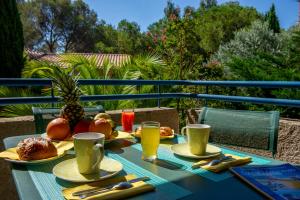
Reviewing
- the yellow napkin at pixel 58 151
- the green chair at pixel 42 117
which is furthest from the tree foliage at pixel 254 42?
the yellow napkin at pixel 58 151

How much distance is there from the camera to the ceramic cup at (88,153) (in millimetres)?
990

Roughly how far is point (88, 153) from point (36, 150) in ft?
0.92

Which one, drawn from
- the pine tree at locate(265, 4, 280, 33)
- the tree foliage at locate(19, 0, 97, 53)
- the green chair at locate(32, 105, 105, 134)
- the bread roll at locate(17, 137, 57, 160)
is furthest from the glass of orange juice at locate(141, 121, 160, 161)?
the tree foliage at locate(19, 0, 97, 53)

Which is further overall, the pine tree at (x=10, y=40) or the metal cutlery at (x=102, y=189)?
the pine tree at (x=10, y=40)

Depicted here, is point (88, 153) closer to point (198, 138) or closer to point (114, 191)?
point (114, 191)

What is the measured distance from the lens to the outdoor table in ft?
2.89

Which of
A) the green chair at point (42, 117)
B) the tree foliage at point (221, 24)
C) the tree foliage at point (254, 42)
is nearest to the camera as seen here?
the green chair at point (42, 117)

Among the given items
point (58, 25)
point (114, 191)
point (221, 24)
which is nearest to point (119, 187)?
point (114, 191)

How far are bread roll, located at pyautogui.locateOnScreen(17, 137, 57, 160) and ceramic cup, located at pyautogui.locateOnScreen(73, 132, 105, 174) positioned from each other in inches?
8.7

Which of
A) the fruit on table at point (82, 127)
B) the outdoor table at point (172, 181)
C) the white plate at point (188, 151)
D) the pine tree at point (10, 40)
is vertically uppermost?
the pine tree at point (10, 40)

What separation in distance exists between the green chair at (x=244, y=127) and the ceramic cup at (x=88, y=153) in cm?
104

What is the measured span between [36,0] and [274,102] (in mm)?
41369

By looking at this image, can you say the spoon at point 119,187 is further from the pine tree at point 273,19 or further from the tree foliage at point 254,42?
the pine tree at point 273,19

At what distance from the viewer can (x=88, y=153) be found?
0.99m
